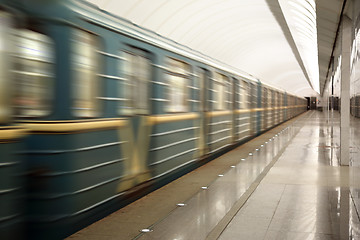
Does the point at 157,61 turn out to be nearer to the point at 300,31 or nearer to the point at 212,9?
the point at 212,9

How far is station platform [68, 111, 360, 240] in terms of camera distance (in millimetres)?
5301

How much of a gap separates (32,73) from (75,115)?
0.69 meters

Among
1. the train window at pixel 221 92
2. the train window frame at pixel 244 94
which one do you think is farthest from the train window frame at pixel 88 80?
the train window frame at pixel 244 94

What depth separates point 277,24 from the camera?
22.3 m

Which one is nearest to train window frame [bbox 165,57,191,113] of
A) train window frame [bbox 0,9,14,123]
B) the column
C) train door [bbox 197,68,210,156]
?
train door [bbox 197,68,210,156]

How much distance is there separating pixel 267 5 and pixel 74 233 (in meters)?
15.3

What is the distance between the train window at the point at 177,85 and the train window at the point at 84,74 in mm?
2566

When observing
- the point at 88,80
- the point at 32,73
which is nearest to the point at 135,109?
the point at 88,80

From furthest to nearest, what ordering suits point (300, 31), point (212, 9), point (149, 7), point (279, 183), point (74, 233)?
point (300, 31) < point (212, 9) < point (149, 7) < point (279, 183) < point (74, 233)

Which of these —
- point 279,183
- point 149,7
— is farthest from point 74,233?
point 149,7

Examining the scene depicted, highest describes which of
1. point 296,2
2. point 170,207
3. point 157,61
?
point 296,2

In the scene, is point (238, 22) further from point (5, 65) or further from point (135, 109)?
point (5, 65)

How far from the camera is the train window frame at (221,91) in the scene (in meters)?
11.3

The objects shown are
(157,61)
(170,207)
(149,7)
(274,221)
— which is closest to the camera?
(274,221)
